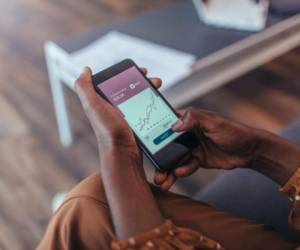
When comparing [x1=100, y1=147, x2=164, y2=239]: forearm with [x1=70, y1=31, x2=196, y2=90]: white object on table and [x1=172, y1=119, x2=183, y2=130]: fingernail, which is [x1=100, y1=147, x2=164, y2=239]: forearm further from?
[x1=70, y1=31, x2=196, y2=90]: white object on table

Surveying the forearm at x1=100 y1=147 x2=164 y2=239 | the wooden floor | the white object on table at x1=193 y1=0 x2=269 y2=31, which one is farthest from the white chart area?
the white object on table at x1=193 y1=0 x2=269 y2=31

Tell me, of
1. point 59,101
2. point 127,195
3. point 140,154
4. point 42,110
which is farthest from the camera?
point 42,110

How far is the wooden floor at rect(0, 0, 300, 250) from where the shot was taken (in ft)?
5.02

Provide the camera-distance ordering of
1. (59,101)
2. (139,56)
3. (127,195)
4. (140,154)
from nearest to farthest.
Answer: (127,195) < (140,154) < (139,56) < (59,101)

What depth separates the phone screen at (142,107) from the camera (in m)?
0.78

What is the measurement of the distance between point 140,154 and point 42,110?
1299 millimetres

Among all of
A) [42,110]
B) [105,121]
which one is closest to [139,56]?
[42,110]

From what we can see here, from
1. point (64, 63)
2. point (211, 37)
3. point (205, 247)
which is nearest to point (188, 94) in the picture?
point (211, 37)

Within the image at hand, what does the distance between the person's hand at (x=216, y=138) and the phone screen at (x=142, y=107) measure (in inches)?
1.0

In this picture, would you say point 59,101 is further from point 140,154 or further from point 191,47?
point 140,154

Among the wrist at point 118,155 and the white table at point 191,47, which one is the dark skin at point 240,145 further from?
the white table at point 191,47

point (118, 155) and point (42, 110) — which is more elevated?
point (118, 155)

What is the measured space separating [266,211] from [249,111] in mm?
1056

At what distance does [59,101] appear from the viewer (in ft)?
5.56
